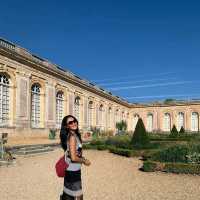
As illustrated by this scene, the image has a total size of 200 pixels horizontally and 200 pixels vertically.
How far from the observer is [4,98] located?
760 inches

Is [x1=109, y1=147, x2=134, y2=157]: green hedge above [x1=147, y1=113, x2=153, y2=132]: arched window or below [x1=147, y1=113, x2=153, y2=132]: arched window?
below

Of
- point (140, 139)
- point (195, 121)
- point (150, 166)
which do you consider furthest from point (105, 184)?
point (195, 121)

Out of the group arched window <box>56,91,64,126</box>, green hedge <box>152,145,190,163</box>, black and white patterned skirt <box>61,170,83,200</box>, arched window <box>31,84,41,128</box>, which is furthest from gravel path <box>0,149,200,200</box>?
arched window <box>56,91,64,126</box>

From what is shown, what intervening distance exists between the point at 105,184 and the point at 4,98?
13.6 meters

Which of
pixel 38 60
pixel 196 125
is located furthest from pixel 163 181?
pixel 196 125

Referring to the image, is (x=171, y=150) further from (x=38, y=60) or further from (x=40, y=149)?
(x=38, y=60)

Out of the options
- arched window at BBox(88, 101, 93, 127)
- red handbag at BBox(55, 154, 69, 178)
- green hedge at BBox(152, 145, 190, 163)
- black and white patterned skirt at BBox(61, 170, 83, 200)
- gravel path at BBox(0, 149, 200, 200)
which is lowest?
gravel path at BBox(0, 149, 200, 200)

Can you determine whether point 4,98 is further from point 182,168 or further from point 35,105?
point 182,168

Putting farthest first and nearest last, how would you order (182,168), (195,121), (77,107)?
(195,121) < (77,107) < (182,168)

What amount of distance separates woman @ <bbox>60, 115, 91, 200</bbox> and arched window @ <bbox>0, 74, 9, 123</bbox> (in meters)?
15.9

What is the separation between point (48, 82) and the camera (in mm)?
23984

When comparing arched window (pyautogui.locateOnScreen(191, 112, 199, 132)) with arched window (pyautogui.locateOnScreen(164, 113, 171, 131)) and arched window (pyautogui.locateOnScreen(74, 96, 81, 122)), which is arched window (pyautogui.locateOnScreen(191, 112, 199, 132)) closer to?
arched window (pyautogui.locateOnScreen(164, 113, 171, 131))

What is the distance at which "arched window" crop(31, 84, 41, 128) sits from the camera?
878 inches

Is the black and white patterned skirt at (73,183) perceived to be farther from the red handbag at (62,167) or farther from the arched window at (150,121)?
the arched window at (150,121)
